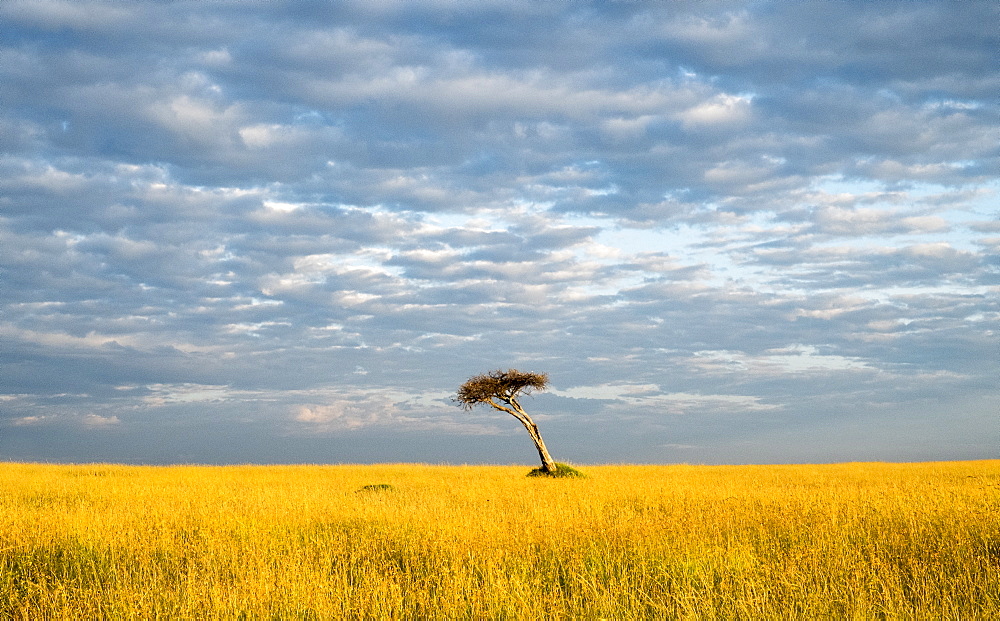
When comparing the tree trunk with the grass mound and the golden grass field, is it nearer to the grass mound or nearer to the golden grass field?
the grass mound

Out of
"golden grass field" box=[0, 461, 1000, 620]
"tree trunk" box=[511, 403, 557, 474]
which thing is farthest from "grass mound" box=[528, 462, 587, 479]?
"golden grass field" box=[0, 461, 1000, 620]

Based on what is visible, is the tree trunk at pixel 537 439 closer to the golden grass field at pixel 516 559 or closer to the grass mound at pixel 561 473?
the grass mound at pixel 561 473

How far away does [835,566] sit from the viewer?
9086 mm

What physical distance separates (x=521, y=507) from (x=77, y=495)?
45.2 ft

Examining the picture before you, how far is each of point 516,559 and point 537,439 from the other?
72.7 ft

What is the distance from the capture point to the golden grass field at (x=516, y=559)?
7.75 metres

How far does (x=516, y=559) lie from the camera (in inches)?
387

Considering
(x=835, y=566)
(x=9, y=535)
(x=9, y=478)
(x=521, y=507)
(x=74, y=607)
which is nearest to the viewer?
(x=74, y=607)

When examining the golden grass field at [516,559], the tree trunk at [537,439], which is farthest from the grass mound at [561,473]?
the golden grass field at [516,559]

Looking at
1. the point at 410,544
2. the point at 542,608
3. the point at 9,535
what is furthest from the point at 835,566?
the point at 9,535

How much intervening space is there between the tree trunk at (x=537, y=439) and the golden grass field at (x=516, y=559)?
45.3ft

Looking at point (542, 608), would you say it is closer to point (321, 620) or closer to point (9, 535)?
point (321, 620)

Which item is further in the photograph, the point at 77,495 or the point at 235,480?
the point at 235,480

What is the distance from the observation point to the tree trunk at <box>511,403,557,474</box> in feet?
102
